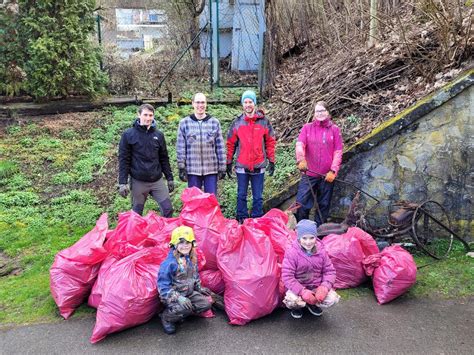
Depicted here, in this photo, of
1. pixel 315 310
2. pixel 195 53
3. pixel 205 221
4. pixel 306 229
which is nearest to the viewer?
pixel 306 229

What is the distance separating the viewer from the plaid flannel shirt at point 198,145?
5.27 m

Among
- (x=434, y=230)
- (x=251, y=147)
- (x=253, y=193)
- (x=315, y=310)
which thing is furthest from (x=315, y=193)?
(x=315, y=310)

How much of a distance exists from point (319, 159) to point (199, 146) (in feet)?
4.64

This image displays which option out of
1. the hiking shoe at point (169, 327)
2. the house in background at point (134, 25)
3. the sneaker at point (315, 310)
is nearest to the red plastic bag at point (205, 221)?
the hiking shoe at point (169, 327)

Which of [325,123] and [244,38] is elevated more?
[244,38]

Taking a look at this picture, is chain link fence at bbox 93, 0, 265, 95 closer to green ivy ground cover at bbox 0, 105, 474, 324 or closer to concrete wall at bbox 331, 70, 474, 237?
green ivy ground cover at bbox 0, 105, 474, 324

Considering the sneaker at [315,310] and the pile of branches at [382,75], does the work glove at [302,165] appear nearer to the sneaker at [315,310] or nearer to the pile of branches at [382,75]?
the pile of branches at [382,75]

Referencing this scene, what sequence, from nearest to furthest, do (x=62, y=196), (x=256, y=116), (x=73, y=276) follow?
1. (x=73, y=276)
2. (x=256, y=116)
3. (x=62, y=196)

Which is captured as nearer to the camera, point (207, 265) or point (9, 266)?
point (207, 265)

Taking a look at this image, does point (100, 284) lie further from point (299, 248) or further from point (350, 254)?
point (350, 254)

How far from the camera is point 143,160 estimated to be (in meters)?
5.02

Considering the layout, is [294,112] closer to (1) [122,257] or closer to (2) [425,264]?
(2) [425,264]

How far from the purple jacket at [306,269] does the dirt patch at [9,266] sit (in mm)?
3066

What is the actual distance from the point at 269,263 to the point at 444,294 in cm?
179
